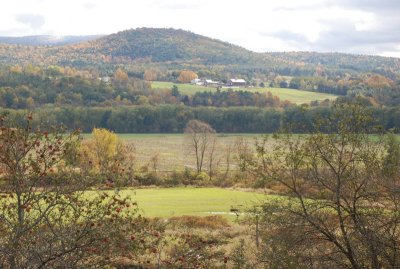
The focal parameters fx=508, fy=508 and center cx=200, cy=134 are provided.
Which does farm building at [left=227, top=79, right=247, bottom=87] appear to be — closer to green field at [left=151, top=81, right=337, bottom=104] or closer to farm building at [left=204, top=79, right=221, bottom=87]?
farm building at [left=204, top=79, right=221, bottom=87]

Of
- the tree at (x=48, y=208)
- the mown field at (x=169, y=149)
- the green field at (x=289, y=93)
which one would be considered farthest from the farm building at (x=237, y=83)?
the tree at (x=48, y=208)

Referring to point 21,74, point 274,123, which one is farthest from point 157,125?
point 21,74

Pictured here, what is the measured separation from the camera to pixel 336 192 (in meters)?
12.7

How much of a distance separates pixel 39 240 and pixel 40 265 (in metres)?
0.84

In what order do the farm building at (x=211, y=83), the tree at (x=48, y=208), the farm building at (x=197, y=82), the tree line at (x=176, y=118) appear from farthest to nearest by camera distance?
the farm building at (x=197, y=82)
the farm building at (x=211, y=83)
the tree line at (x=176, y=118)
the tree at (x=48, y=208)

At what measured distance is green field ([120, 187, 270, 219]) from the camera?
3425 cm

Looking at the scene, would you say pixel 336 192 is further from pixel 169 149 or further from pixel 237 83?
pixel 237 83

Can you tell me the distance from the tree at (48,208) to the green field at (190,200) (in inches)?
788

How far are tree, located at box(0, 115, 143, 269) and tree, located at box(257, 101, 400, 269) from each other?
4436 mm

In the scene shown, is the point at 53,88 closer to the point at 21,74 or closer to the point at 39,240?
the point at 21,74

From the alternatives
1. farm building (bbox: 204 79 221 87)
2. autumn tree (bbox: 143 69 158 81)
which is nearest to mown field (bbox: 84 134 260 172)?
farm building (bbox: 204 79 221 87)

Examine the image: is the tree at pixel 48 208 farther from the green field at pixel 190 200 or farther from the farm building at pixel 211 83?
the farm building at pixel 211 83

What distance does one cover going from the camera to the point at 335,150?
1302 centimetres

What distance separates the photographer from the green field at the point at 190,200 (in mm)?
34250
